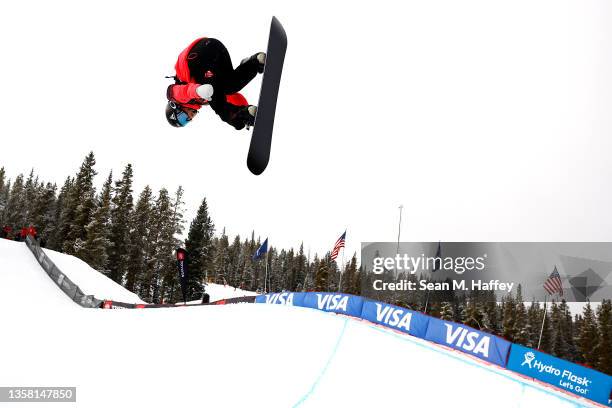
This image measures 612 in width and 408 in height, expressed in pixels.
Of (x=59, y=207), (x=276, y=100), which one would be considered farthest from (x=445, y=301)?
(x=276, y=100)

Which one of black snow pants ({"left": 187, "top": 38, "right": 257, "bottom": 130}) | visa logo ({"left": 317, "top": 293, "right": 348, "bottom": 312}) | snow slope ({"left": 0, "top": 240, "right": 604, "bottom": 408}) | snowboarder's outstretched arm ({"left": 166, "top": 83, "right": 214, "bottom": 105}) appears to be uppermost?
black snow pants ({"left": 187, "top": 38, "right": 257, "bottom": 130})

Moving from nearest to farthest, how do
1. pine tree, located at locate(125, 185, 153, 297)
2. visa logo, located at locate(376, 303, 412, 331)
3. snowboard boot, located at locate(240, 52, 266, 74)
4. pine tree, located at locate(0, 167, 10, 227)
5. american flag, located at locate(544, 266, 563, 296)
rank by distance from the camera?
snowboard boot, located at locate(240, 52, 266, 74), visa logo, located at locate(376, 303, 412, 331), american flag, located at locate(544, 266, 563, 296), pine tree, located at locate(125, 185, 153, 297), pine tree, located at locate(0, 167, 10, 227)

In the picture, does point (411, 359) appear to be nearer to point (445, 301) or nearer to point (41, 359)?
point (41, 359)

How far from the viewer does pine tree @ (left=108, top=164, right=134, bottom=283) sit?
43594mm

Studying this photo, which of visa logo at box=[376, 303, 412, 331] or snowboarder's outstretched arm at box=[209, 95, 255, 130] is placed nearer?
snowboarder's outstretched arm at box=[209, 95, 255, 130]

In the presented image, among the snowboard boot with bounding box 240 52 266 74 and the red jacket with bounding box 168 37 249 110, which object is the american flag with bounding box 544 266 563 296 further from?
the snowboard boot with bounding box 240 52 266 74

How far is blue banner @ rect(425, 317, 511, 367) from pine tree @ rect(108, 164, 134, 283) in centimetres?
3670

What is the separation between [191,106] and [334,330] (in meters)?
9.54

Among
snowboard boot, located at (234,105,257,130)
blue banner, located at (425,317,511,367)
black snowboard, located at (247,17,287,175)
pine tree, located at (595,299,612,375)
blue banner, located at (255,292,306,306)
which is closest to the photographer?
black snowboard, located at (247,17,287,175)

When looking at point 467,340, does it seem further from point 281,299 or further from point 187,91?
point 187,91

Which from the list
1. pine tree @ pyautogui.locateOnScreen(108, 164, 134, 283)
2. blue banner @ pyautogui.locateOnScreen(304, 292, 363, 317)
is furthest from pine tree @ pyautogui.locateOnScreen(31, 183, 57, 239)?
blue banner @ pyautogui.locateOnScreen(304, 292, 363, 317)

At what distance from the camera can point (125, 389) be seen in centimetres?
853

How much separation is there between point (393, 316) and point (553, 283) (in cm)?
1240

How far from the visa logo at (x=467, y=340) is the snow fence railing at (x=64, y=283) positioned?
17449mm
